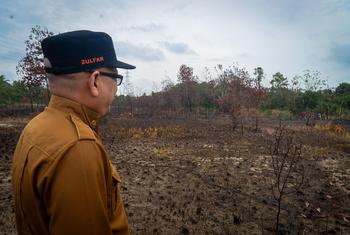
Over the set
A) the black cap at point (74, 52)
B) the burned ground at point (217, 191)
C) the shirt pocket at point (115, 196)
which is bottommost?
the burned ground at point (217, 191)

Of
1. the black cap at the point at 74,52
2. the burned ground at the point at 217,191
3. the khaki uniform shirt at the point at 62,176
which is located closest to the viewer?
the khaki uniform shirt at the point at 62,176

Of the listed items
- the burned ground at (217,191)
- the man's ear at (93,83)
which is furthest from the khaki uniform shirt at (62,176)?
the burned ground at (217,191)

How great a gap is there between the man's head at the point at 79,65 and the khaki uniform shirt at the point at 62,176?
2.7 inches

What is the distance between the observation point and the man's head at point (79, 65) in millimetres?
1386

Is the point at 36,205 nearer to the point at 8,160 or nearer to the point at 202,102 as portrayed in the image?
the point at 8,160

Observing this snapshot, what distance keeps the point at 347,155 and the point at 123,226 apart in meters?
10.3

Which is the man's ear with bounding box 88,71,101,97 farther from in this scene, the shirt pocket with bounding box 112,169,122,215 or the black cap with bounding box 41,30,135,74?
the shirt pocket with bounding box 112,169,122,215

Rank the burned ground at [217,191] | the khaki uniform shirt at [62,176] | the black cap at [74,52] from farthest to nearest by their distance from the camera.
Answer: the burned ground at [217,191] < the black cap at [74,52] < the khaki uniform shirt at [62,176]

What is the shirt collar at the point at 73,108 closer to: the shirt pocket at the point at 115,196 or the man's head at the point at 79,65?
the man's head at the point at 79,65

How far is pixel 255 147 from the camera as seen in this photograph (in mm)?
10312

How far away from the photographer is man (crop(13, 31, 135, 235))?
1.13 meters

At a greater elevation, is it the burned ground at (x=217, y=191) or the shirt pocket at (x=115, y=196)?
the shirt pocket at (x=115, y=196)

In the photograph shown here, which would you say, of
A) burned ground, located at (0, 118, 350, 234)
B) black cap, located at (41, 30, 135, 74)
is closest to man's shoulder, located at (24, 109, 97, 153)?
black cap, located at (41, 30, 135, 74)

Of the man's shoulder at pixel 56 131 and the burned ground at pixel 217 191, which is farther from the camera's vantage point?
the burned ground at pixel 217 191
